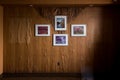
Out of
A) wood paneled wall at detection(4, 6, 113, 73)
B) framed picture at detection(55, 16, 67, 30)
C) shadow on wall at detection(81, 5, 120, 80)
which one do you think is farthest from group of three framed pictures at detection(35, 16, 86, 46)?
shadow on wall at detection(81, 5, 120, 80)

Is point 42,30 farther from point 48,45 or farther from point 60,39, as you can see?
point 60,39

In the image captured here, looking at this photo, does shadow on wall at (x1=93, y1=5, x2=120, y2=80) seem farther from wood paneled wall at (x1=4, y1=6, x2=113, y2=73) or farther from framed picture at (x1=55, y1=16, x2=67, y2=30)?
framed picture at (x1=55, y1=16, x2=67, y2=30)

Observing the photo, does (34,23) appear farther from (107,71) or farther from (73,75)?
(107,71)

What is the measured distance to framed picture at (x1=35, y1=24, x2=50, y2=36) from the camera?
638 cm

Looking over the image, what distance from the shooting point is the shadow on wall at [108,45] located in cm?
635

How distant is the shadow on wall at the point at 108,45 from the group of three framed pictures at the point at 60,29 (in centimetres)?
72

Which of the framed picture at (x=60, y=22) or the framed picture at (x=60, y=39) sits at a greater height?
the framed picture at (x=60, y=22)

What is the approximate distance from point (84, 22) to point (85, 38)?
0.55 meters

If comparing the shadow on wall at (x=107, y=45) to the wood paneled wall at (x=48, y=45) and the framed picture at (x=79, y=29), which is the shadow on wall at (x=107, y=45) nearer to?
the wood paneled wall at (x=48, y=45)

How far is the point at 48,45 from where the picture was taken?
253 inches

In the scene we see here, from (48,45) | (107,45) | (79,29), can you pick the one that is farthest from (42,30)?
(107,45)

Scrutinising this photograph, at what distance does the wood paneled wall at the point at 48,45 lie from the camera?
20.9 feet

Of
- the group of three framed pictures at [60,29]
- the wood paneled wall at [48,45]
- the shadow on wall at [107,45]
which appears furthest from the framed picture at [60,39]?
the shadow on wall at [107,45]

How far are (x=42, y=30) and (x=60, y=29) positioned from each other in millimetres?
622
